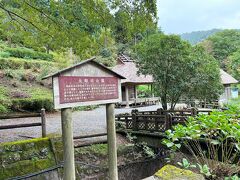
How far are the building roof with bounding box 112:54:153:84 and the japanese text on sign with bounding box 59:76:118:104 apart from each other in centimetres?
1678

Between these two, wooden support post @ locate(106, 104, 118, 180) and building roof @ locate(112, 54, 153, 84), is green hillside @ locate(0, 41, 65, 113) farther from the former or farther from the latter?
wooden support post @ locate(106, 104, 118, 180)

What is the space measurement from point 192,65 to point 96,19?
572 centimetres

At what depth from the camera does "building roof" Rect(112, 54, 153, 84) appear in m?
22.7

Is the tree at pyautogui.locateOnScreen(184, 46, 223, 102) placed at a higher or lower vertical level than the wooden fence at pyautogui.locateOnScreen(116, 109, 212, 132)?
higher

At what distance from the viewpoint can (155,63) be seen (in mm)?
11695

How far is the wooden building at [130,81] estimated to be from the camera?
22594 millimetres

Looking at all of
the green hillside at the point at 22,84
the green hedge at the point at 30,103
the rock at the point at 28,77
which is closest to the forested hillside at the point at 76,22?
the green hedge at the point at 30,103

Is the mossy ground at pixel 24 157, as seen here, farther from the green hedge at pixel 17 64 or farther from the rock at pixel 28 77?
the green hedge at pixel 17 64

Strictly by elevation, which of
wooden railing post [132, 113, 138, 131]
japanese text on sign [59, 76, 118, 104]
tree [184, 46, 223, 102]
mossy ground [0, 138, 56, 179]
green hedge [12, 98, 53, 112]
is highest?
tree [184, 46, 223, 102]

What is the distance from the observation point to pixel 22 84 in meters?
17.0

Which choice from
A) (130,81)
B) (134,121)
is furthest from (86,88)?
(130,81)

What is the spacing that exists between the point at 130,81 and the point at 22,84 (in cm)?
926

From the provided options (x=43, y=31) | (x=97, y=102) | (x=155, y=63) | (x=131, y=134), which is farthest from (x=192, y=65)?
(x=97, y=102)

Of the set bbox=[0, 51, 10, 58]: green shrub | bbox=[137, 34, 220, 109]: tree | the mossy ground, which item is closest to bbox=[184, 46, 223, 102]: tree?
bbox=[137, 34, 220, 109]: tree
